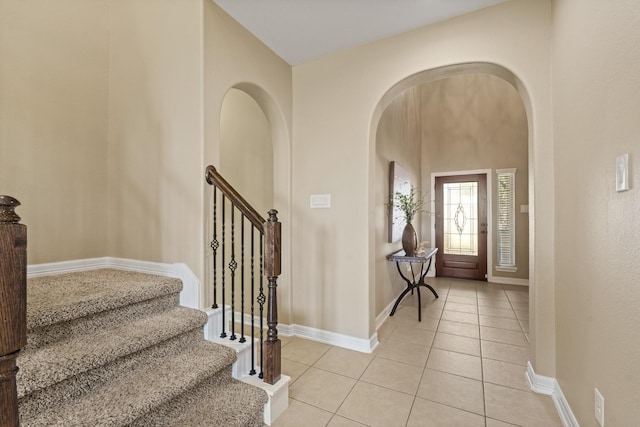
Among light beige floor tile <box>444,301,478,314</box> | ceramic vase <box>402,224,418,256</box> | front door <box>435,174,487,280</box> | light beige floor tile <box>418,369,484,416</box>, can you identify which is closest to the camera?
light beige floor tile <box>418,369,484,416</box>

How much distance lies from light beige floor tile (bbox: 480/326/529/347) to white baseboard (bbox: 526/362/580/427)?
0.69m

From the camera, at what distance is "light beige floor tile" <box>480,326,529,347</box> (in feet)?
9.12

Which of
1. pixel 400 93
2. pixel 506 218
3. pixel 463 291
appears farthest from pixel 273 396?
pixel 506 218

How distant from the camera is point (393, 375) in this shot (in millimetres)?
2199

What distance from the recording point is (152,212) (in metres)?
2.33

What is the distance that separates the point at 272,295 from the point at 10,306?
48.5 inches

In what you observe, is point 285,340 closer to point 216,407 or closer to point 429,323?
point 216,407

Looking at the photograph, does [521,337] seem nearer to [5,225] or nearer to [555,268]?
[555,268]

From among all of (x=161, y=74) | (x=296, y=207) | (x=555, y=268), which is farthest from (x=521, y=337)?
(x=161, y=74)

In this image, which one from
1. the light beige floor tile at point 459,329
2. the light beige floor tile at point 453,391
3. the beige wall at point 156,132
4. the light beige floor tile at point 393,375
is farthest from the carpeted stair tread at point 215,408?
the light beige floor tile at point 459,329

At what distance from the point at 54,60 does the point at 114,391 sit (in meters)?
2.58

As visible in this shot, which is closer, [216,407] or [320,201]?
[216,407]

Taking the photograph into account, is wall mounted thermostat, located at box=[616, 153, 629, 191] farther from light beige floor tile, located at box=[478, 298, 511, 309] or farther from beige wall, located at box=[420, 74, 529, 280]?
beige wall, located at box=[420, 74, 529, 280]

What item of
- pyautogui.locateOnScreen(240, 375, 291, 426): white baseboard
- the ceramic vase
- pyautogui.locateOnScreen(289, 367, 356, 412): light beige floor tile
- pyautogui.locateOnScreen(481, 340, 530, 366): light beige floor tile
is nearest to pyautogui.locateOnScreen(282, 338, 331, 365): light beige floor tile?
pyautogui.locateOnScreen(289, 367, 356, 412): light beige floor tile
